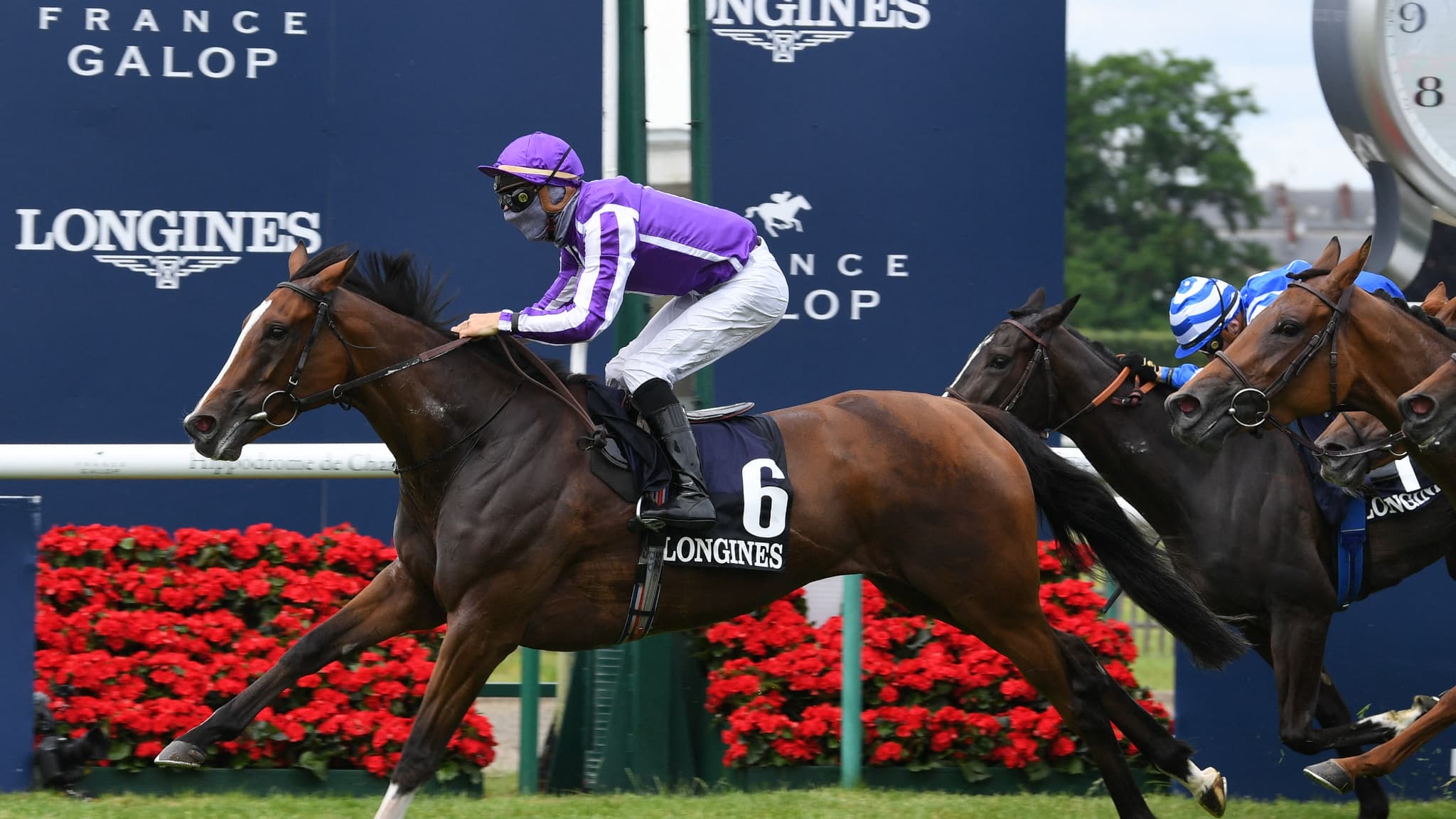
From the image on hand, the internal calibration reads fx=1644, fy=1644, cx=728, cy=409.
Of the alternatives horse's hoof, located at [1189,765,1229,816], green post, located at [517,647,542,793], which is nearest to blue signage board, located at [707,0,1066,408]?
green post, located at [517,647,542,793]

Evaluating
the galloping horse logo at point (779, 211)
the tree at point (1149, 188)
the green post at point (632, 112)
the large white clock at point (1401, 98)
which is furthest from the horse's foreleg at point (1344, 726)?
the tree at point (1149, 188)

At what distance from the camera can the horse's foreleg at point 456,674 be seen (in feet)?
13.3

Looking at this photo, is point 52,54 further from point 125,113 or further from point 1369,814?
point 1369,814

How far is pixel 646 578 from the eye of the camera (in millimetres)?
4340

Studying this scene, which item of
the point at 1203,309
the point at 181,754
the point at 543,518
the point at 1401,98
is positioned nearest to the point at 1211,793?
the point at 1203,309

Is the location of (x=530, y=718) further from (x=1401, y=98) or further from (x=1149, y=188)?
(x=1149, y=188)

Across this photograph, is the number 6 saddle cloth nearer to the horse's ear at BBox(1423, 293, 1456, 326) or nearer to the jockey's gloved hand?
the jockey's gloved hand

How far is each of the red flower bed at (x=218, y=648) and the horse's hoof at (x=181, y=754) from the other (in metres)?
0.77

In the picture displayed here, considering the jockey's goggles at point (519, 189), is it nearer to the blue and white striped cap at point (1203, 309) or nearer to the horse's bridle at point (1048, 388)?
the horse's bridle at point (1048, 388)

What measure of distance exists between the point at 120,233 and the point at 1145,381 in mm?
4064

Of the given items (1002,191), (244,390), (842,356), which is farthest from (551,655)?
(244,390)

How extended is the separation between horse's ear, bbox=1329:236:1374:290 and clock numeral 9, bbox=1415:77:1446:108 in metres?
2.26

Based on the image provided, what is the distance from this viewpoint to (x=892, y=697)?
5.41 m

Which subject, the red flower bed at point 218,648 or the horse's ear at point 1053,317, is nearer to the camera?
the red flower bed at point 218,648
